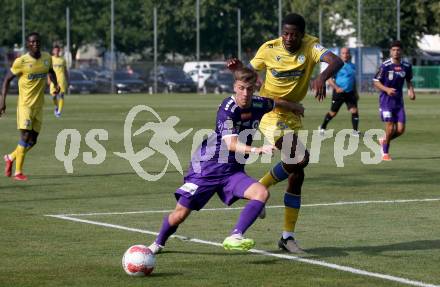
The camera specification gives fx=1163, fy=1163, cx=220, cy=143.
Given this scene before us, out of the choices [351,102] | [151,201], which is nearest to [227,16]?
[351,102]

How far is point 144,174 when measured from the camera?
763 inches

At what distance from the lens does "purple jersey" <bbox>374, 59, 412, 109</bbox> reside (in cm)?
2208

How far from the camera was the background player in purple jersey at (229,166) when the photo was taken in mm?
10227

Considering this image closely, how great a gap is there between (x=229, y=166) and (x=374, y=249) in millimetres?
1732

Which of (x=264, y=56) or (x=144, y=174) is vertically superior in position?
(x=264, y=56)

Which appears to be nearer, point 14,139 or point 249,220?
point 249,220

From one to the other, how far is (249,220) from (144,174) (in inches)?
366

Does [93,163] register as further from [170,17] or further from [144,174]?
[170,17]

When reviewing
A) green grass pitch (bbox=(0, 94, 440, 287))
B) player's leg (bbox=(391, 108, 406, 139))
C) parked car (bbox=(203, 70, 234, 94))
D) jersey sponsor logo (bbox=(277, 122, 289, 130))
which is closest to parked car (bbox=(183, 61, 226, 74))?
parked car (bbox=(203, 70, 234, 94))

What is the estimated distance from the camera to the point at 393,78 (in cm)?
2223

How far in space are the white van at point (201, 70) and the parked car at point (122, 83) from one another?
3700 millimetres

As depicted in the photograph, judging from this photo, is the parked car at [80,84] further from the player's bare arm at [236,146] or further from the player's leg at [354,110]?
the player's bare arm at [236,146]

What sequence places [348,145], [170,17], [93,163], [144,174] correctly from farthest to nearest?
1. [170,17]
2. [348,145]
3. [93,163]
4. [144,174]

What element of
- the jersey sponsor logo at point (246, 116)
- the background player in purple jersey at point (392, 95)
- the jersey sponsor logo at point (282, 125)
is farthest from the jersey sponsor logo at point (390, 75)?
the jersey sponsor logo at point (246, 116)
